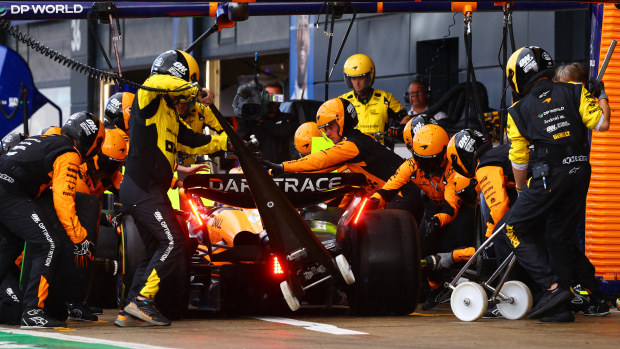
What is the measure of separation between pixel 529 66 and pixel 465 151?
62.7 inches

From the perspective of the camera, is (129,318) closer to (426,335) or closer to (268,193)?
(268,193)

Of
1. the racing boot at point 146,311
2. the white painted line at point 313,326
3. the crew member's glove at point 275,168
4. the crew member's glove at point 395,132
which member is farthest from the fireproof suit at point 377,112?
the racing boot at point 146,311

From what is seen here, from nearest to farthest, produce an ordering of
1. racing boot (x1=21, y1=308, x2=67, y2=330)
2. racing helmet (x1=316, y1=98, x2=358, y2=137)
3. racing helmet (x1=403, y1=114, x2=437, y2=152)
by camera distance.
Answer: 1. racing boot (x1=21, y1=308, x2=67, y2=330)
2. racing helmet (x1=316, y1=98, x2=358, y2=137)
3. racing helmet (x1=403, y1=114, x2=437, y2=152)

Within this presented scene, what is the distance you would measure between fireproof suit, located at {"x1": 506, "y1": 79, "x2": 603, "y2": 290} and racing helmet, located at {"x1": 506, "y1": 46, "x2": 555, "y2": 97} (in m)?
0.16

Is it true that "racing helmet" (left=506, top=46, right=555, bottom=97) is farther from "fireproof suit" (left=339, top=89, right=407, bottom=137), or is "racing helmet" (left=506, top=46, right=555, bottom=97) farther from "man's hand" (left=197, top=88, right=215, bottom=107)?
"fireproof suit" (left=339, top=89, right=407, bottom=137)

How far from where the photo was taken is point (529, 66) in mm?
9461

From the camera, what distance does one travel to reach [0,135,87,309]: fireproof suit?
8727 millimetres

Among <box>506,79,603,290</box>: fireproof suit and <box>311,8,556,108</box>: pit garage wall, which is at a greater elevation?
<box>311,8,556,108</box>: pit garage wall

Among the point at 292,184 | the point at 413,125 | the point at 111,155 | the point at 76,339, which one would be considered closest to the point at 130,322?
the point at 76,339

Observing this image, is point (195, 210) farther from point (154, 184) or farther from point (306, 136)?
point (306, 136)

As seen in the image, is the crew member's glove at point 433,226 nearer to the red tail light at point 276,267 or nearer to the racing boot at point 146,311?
the red tail light at point 276,267

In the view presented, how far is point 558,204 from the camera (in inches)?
362

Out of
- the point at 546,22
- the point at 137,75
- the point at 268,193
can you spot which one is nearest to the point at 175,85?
the point at 268,193

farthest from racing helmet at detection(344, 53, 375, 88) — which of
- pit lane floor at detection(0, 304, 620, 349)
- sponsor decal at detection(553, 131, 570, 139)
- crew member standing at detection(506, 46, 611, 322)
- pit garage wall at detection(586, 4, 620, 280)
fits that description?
sponsor decal at detection(553, 131, 570, 139)
